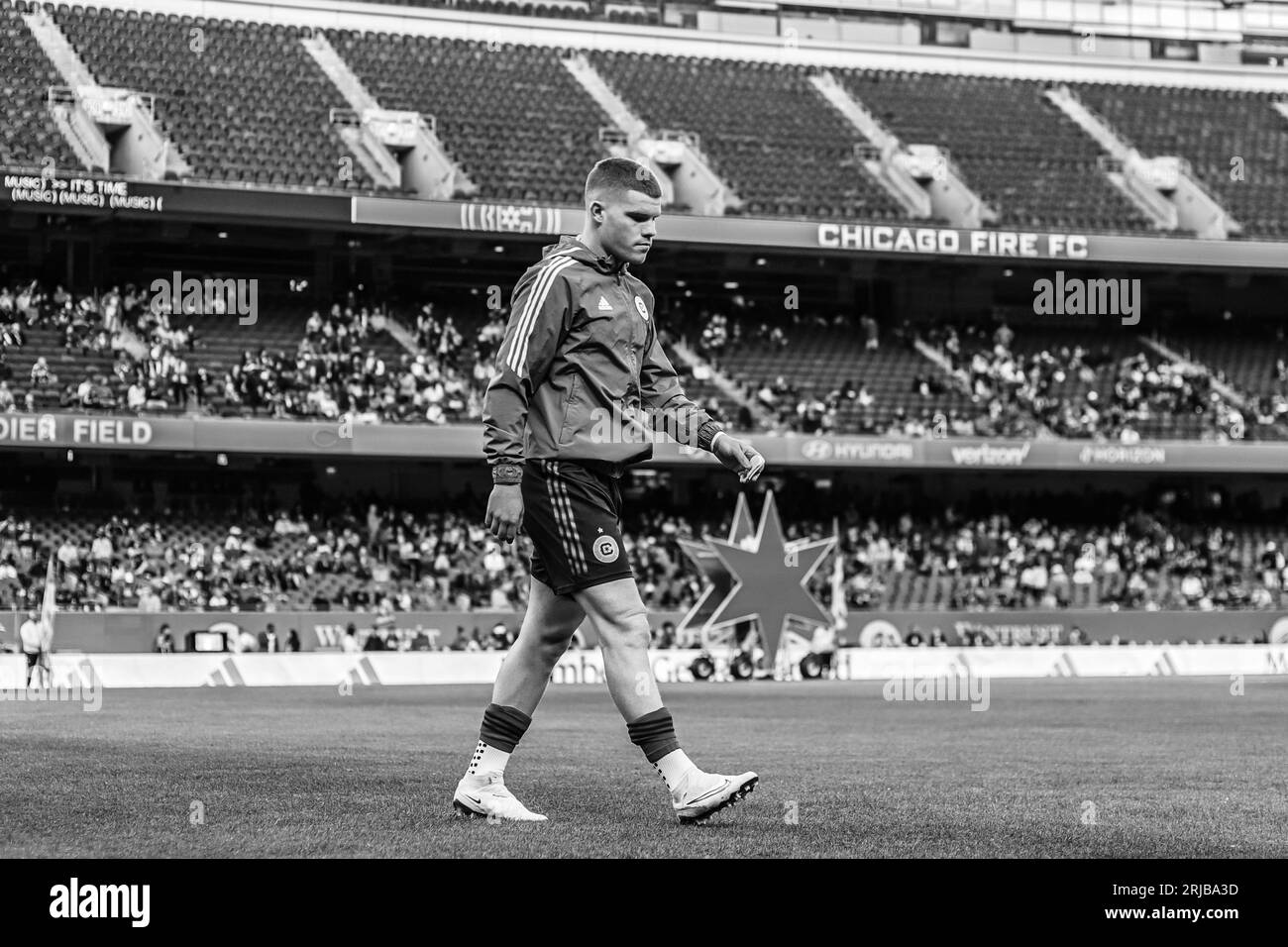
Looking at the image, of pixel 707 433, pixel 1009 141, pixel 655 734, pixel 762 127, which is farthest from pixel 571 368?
pixel 1009 141

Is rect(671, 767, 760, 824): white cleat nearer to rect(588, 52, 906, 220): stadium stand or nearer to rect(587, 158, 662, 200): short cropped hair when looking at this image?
rect(587, 158, 662, 200): short cropped hair

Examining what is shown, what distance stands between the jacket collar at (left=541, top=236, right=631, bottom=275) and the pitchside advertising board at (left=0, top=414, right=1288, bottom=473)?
92.8ft

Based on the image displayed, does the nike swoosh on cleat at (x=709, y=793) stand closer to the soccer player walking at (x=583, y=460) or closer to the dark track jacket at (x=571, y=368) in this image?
the soccer player walking at (x=583, y=460)

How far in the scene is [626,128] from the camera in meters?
48.5

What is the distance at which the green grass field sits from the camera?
21.9 feet

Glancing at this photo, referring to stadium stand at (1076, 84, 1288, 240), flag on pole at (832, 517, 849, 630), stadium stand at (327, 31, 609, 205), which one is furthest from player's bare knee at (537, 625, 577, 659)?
stadium stand at (1076, 84, 1288, 240)

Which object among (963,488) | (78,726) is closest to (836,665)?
(963,488)

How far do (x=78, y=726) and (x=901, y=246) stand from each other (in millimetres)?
33657

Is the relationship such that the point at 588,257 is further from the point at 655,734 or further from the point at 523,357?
the point at 655,734

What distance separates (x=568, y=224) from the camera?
43.4 m

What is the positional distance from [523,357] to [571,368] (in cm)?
27

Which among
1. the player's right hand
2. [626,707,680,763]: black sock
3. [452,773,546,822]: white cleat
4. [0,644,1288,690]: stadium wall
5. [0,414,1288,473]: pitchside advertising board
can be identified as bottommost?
[0,644,1288,690]: stadium wall

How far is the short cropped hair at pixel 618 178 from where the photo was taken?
25.2ft
